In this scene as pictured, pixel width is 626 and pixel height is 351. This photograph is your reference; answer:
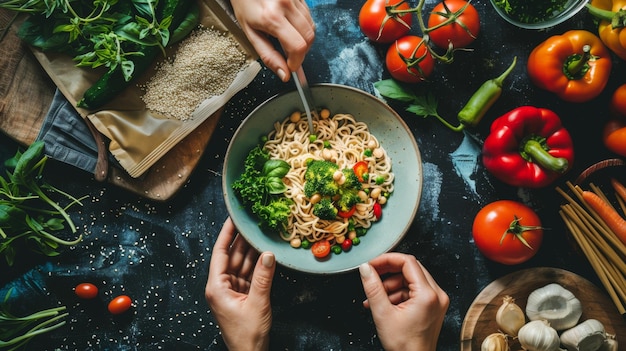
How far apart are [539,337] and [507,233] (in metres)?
0.57

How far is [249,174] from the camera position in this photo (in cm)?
275

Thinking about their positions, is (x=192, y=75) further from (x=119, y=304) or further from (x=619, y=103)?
(x=619, y=103)

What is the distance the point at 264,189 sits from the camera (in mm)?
2736

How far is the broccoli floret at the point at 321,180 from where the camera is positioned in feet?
8.87

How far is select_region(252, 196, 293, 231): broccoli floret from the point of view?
8.87 feet

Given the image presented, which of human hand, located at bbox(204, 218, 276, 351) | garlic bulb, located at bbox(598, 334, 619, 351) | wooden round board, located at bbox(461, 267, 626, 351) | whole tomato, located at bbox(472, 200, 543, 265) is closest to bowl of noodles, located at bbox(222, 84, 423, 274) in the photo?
human hand, located at bbox(204, 218, 276, 351)

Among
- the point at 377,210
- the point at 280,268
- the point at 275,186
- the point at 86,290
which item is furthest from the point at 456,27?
the point at 86,290

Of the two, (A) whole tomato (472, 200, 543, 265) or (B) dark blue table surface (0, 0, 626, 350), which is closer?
(A) whole tomato (472, 200, 543, 265)

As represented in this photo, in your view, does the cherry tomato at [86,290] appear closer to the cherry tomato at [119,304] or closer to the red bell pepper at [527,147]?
the cherry tomato at [119,304]

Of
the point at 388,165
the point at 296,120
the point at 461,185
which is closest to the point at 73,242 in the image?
the point at 296,120

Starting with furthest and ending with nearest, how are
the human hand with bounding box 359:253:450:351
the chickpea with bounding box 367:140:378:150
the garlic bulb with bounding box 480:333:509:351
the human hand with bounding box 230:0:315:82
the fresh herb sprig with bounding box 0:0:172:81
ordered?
the chickpea with bounding box 367:140:378:150 → the garlic bulb with bounding box 480:333:509:351 → the fresh herb sprig with bounding box 0:0:172:81 → the human hand with bounding box 359:253:450:351 → the human hand with bounding box 230:0:315:82

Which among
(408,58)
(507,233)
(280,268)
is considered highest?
(408,58)

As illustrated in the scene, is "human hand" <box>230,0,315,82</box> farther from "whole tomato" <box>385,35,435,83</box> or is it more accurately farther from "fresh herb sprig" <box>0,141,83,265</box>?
"fresh herb sprig" <box>0,141,83,265</box>

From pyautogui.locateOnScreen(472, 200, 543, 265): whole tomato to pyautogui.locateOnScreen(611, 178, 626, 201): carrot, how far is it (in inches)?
17.9
